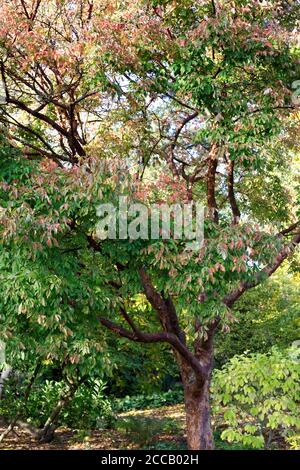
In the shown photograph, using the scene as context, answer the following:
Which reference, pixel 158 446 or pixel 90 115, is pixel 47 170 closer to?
pixel 90 115

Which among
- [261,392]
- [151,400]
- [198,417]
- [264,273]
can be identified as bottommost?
Result: [198,417]

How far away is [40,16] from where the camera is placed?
→ 22.4ft

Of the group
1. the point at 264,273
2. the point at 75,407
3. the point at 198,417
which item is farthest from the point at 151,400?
the point at 264,273

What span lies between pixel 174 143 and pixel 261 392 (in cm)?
386

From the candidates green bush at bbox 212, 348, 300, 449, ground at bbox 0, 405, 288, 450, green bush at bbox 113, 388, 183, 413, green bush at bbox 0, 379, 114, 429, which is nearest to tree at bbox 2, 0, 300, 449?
green bush at bbox 212, 348, 300, 449

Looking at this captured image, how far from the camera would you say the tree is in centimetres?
473

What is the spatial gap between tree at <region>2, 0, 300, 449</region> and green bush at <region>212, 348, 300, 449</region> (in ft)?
1.83

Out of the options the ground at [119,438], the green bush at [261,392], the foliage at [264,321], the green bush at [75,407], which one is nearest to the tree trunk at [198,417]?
the ground at [119,438]

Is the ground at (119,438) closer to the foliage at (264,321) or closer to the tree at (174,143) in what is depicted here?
the tree at (174,143)

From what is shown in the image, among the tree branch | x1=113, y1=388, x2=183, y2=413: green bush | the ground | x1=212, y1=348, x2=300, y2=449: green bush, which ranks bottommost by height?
the ground

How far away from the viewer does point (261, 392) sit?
208 inches

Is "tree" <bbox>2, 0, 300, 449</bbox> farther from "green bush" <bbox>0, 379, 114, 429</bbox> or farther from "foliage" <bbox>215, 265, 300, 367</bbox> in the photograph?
"foliage" <bbox>215, 265, 300, 367</bbox>

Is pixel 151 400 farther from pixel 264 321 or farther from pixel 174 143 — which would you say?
pixel 174 143

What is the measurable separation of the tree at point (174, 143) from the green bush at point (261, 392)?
557 millimetres
